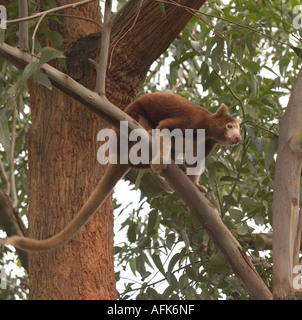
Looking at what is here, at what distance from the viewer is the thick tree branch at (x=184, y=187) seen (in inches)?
97.7

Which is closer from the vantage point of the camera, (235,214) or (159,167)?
(159,167)

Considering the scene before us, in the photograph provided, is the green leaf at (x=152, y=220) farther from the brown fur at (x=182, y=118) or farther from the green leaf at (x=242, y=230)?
the green leaf at (x=242, y=230)

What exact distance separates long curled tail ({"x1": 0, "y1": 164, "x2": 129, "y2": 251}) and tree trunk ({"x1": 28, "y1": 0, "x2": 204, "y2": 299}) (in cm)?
23

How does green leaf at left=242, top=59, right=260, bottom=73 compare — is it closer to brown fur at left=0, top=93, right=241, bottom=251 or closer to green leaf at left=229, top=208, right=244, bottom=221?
brown fur at left=0, top=93, right=241, bottom=251

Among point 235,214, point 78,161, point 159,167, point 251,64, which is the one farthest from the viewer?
point 251,64

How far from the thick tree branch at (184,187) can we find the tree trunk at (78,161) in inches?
29.1

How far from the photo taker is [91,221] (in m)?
3.38

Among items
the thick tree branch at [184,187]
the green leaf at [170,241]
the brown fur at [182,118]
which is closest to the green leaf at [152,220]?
the green leaf at [170,241]

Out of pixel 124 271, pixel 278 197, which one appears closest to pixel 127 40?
pixel 278 197

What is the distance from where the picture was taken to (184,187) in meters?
2.63

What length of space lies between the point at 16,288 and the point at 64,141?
1818 millimetres

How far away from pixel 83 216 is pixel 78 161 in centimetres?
43

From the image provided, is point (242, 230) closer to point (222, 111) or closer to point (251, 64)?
point (222, 111)

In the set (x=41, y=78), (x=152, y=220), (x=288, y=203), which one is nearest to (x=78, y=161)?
(x=152, y=220)
